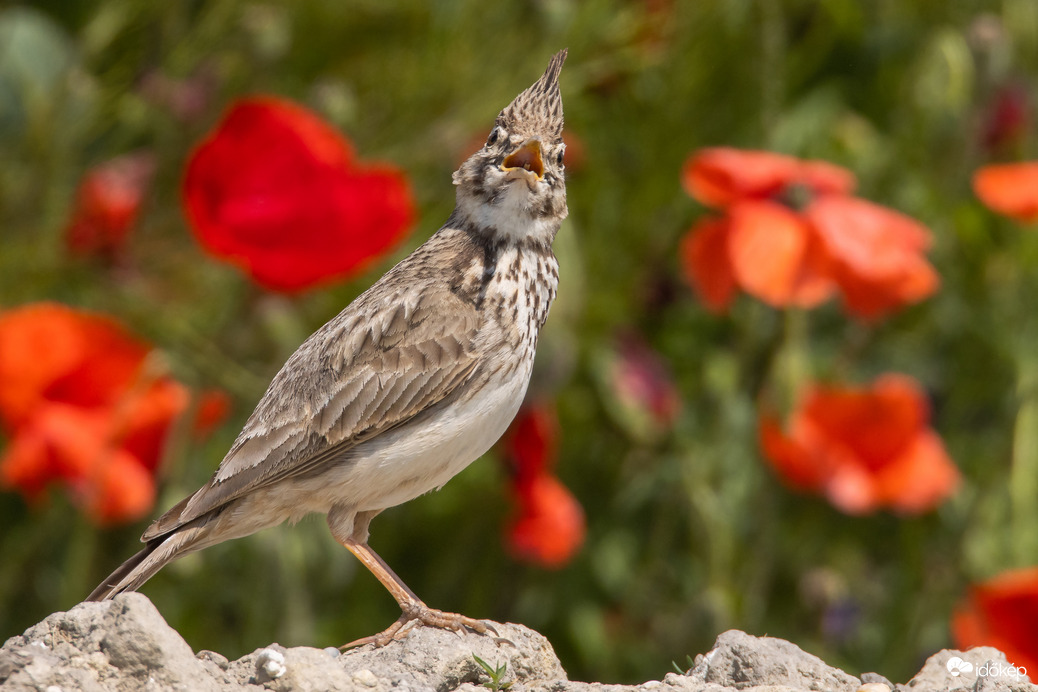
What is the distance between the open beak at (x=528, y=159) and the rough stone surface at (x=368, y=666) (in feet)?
4.07

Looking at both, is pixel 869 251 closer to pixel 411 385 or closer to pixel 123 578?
pixel 411 385

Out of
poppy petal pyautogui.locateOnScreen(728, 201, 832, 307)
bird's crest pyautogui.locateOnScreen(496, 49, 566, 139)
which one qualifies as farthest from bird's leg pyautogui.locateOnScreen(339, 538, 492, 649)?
poppy petal pyautogui.locateOnScreen(728, 201, 832, 307)

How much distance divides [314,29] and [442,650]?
3.38 m

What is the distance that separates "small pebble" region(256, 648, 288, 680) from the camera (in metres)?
3.09

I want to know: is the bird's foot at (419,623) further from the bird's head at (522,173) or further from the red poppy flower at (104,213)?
the red poppy flower at (104,213)

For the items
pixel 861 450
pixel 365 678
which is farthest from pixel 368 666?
pixel 861 450

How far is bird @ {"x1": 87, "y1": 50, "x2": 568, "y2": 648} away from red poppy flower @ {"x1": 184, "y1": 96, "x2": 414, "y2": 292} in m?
0.16

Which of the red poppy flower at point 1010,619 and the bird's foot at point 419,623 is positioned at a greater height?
the red poppy flower at point 1010,619

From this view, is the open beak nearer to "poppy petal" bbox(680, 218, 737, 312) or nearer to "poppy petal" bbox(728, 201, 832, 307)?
"poppy petal" bbox(728, 201, 832, 307)

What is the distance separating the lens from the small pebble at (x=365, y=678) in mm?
3196

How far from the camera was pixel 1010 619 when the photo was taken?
4.57 meters

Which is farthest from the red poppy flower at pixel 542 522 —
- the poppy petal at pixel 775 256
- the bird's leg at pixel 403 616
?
the poppy petal at pixel 775 256

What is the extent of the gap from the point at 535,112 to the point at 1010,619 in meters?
2.18

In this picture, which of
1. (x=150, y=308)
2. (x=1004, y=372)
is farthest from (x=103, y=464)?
(x=1004, y=372)
